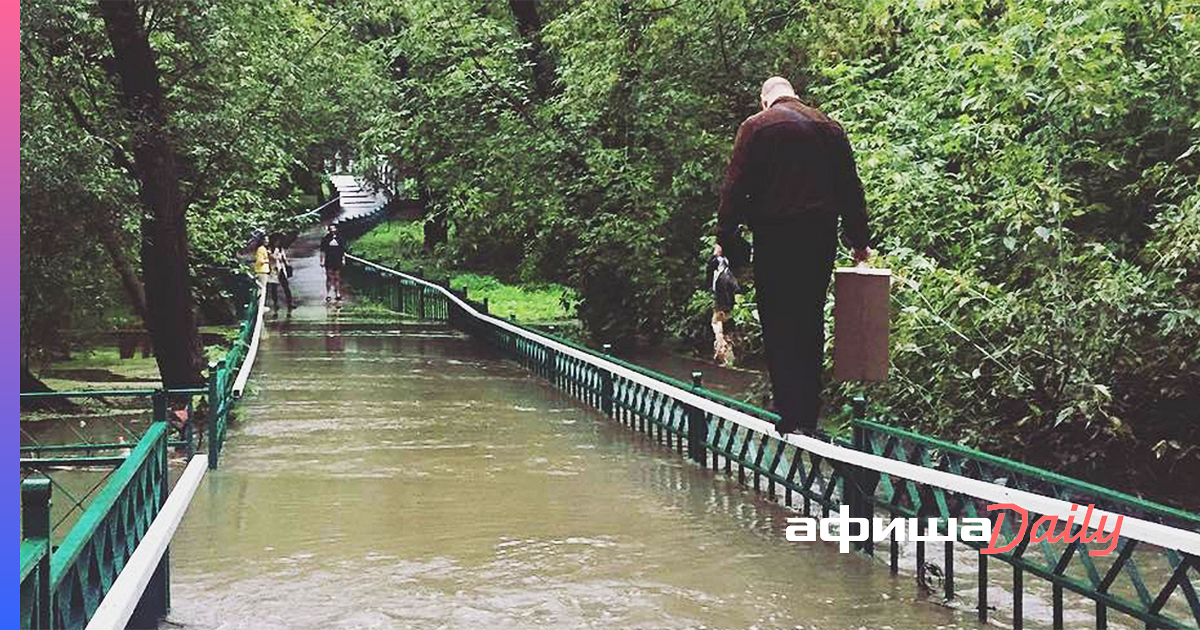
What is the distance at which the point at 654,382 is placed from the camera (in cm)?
1330

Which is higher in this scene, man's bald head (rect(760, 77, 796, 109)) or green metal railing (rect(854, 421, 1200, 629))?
man's bald head (rect(760, 77, 796, 109))

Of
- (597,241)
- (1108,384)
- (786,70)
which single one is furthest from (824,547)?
(597,241)

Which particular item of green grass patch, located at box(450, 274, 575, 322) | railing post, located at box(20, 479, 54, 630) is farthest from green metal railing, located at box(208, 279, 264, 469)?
green grass patch, located at box(450, 274, 575, 322)

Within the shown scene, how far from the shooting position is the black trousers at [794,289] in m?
7.34

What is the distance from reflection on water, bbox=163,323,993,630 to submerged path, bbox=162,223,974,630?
2cm

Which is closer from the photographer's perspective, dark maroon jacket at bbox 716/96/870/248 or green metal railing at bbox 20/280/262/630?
green metal railing at bbox 20/280/262/630

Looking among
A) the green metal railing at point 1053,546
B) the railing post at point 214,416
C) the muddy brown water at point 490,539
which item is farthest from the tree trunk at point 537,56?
the green metal railing at point 1053,546

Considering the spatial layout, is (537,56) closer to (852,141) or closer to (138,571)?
(852,141)

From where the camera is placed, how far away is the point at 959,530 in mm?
7504

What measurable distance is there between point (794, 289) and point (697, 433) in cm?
493

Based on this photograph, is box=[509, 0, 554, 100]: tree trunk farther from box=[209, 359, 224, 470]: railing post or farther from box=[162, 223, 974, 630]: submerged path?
box=[209, 359, 224, 470]: railing post

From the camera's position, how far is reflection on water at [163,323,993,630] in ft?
23.7

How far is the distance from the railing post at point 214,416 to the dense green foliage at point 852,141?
3.20 metres

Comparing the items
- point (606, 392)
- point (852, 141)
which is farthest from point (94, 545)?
point (606, 392)
